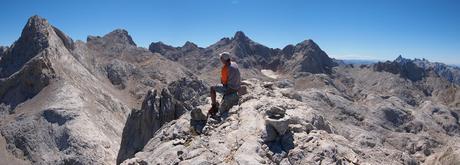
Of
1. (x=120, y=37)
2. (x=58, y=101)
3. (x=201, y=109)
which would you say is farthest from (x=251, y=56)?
(x=201, y=109)

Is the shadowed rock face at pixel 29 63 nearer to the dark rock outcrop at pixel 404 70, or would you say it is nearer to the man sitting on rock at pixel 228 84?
the man sitting on rock at pixel 228 84

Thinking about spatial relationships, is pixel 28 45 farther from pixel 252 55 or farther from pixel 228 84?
pixel 252 55

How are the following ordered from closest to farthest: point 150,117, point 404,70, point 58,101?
1. point 150,117
2. point 58,101
3. point 404,70

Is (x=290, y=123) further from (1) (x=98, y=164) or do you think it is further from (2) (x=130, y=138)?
(1) (x=98, y=164)

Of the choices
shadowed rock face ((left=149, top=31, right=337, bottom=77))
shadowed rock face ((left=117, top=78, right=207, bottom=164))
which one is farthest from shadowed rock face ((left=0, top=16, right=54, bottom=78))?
shadowed rock face ((left=149, top=31, right=337, bottom=77))

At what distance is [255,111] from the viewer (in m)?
20.2

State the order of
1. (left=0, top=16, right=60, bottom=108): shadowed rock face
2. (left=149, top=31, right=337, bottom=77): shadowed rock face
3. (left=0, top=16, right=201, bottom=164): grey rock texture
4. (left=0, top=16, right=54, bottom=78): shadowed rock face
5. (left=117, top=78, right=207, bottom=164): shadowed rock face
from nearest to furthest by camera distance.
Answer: (left=117, top=78, right=207, bottom=164): shadowed rock face, (left=0, top=16, right=201, bottom=164): grey rock texture, (left=0, top=16, right=60, bottom=108): shadowed rock face, (left=0, top=16, right=54, bottom=78): shadowed rock face, (left=149, top=31, right=337, bottom=77): shadowed rock face

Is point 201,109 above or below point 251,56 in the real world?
below

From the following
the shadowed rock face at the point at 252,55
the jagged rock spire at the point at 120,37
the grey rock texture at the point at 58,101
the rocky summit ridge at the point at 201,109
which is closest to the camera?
the rocky summit ridge at the point at 201,109

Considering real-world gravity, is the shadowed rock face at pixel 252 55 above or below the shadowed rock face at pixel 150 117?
above

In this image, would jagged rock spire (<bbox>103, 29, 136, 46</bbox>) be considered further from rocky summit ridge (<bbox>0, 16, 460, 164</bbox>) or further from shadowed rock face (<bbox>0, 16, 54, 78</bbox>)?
shadowed rock face (<bbox>0, 16, 54, 78</bbox>)

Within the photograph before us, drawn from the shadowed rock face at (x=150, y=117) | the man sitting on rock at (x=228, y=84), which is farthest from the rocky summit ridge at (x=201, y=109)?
the man sitting on rock at (x=228, y=84)

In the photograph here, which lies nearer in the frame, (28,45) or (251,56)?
(28,45)

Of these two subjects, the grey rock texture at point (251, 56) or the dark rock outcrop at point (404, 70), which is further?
the grey rock texture at point (251, 56)
